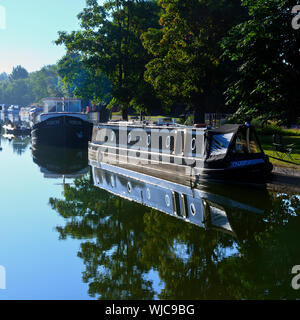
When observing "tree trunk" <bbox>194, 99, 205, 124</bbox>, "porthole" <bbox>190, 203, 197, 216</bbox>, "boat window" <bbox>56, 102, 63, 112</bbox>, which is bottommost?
"porthole" <bbox>190, 203, 197, 216</bbox>

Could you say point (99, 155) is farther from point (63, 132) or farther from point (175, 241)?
point (175, 241)

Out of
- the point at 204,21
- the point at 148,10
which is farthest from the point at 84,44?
the point at 204,21

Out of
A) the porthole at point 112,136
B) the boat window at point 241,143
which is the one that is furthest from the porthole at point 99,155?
the boat window at point 241,143

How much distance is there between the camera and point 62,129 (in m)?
35.0

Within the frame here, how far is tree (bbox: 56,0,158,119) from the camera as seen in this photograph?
3478 cm

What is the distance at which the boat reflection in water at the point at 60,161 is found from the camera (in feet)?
74.0

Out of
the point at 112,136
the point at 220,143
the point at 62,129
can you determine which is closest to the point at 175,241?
the point at 220,143

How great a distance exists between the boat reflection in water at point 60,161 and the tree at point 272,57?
1073cm

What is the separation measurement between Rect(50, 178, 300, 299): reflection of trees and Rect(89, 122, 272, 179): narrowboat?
8.70ft

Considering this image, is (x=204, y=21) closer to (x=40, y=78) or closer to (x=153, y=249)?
(x=153, y=249)

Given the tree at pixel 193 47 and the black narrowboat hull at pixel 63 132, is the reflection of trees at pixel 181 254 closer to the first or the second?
the tree at pixel 193 47

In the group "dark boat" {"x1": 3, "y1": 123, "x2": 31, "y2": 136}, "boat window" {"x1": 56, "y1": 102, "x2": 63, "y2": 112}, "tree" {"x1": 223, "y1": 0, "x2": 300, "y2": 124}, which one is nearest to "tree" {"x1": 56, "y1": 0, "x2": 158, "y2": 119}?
"boat window" {"x1": 56, "y1": 102, "x2": 63, "y2": 112}

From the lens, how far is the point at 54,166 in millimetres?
25172

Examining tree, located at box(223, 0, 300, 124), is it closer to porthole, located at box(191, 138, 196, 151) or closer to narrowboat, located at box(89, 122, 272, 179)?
narrowboat, located at box(89, 122, 272, 179)
